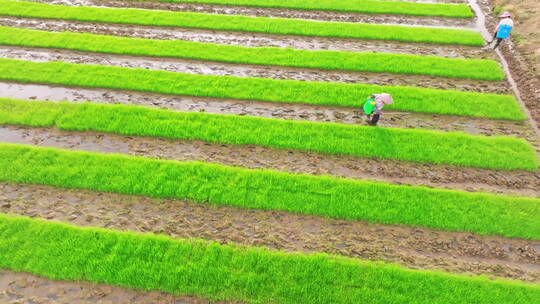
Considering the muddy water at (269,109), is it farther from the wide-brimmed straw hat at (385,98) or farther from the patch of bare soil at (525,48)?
the patch of bare soil at (525,48)

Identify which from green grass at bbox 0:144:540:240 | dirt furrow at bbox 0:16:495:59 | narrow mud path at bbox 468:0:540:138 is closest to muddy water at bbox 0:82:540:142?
narrow mud path at bbox 468:0:540:138

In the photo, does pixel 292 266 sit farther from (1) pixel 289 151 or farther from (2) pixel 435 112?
(2) pixel 435 112

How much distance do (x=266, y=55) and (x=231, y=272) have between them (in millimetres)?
6819

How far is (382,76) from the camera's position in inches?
360

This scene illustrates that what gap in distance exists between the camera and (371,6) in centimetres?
1220

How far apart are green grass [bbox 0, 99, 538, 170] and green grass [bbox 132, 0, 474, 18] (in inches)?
262

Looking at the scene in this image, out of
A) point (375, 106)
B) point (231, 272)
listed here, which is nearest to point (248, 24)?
point (375, 106)

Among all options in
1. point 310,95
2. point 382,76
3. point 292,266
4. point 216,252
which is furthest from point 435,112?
point 216,252

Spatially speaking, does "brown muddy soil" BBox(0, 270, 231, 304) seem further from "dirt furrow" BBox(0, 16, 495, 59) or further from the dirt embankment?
the dirt embankment

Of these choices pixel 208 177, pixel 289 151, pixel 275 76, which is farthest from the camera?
pixel 275 76

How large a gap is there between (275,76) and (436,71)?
→ 4.74 meters

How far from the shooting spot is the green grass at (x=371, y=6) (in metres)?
11.9

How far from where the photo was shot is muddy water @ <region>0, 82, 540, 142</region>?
7742 millimetres

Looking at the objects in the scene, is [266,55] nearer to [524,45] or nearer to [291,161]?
[291,161]
